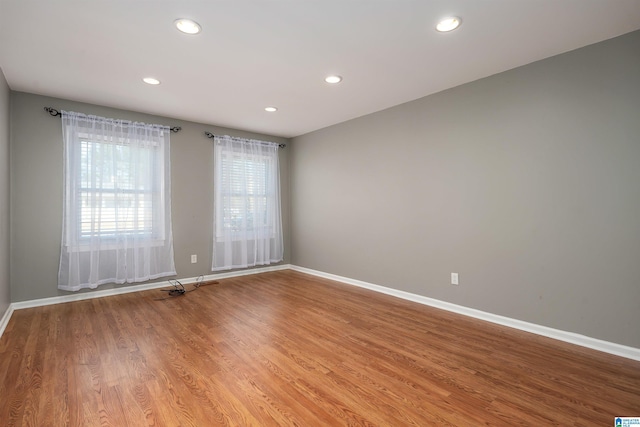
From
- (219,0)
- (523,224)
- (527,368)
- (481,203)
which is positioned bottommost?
(527,368)

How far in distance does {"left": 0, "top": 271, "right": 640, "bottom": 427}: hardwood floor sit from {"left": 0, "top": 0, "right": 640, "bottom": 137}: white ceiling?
2439mm

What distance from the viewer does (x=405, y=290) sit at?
152 inches

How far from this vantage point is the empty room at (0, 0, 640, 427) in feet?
6.43

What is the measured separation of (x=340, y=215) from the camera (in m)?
4.79

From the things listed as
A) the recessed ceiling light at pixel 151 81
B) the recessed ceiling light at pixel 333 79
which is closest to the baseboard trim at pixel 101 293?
the recessed ceiling light at pixel 151 81

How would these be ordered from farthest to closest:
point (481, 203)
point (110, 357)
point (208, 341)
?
point (481, 203) → point (208, 341) → point (110, 357)

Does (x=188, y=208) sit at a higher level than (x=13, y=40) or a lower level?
lower

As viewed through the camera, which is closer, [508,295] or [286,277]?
[508,295]

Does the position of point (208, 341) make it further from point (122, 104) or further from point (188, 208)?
point (122, 104)

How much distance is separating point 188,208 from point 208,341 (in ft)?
8.34

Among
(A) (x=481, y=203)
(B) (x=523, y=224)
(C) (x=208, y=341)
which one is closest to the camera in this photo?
(C) (x=208, y=341)

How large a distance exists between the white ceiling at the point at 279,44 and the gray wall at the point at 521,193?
0.88 ft

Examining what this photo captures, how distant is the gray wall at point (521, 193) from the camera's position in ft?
7.80

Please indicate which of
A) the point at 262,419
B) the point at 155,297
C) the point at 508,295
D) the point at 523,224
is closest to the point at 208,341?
the point at 262,419
